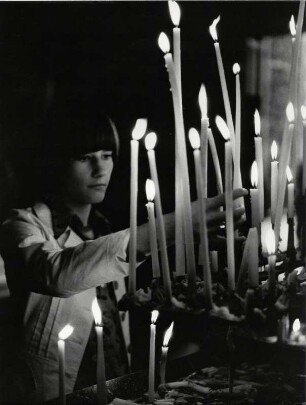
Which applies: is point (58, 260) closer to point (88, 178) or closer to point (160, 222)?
point (88, 178)

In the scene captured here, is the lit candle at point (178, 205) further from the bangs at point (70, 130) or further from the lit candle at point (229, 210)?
the bangs at point (70, 130)

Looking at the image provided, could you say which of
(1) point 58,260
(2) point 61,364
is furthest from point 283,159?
(1) point 58,260

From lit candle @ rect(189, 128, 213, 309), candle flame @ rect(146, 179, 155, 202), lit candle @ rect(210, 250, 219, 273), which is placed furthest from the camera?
lit candle @ rect(210, 250, 219, 273)

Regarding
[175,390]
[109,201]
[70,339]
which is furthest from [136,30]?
[175,390]

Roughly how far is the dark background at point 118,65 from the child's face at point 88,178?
0.03 m

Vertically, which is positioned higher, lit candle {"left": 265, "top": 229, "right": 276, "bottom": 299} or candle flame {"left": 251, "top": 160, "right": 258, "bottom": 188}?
candle flame {"left": 251, "top": 160, "right": 258, "bottom": 188}

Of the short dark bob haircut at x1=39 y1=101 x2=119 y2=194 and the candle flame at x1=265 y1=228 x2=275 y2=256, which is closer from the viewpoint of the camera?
the candle flame at x1=265 y1=228 x2=275 y2=256

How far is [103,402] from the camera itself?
35.5 inches

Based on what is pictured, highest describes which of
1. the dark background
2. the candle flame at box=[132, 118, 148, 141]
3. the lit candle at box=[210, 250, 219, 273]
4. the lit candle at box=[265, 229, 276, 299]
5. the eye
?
the dark background

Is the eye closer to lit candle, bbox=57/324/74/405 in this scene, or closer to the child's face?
the child's face

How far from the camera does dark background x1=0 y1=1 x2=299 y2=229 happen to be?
145 centimetres

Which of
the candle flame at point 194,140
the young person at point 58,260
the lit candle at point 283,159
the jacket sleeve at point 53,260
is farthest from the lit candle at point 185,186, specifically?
the young person at point 58,260

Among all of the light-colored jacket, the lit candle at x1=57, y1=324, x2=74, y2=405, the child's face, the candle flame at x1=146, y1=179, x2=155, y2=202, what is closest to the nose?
the child's face

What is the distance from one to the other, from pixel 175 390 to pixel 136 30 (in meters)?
0.98
